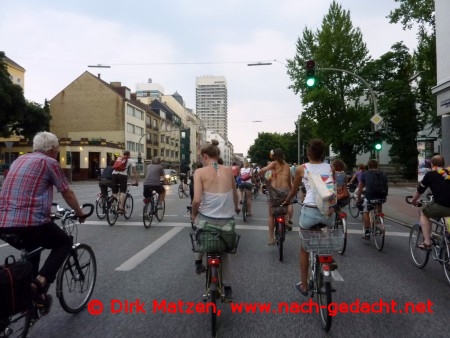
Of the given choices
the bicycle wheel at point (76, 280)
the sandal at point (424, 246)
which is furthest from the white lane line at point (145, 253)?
the sandal at point (424, 246)

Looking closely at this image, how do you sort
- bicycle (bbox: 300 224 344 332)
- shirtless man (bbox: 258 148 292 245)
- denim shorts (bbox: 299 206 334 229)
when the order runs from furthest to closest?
shirtless man (bbox: 258 148 292 245) → denim shorts (bbox: 299 206 334 229) → bicycle (bbox: 300 224 344 332)

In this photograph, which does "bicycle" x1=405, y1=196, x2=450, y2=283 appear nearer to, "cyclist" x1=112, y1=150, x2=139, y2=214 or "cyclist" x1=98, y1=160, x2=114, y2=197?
"cyclist" x1=112, y1=150, x2=139, y2=214

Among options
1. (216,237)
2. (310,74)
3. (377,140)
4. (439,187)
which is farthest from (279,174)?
(377,140)

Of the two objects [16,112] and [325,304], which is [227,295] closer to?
[325,304]

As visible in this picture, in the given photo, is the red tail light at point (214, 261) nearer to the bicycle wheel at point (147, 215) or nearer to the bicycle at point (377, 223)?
the bicycle at point (377, 223)

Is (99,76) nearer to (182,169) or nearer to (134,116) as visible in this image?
Answer: (134,116)

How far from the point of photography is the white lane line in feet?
19.8

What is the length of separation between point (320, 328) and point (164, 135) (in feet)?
263

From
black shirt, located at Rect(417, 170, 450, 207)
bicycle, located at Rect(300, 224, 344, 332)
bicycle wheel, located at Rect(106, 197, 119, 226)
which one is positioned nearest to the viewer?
bicycle, located at Rect(300, 224, 344, 332)

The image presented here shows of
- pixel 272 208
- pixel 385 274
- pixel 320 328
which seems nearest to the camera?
pixel 320 328

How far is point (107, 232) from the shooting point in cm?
932

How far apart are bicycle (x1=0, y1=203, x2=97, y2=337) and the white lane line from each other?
141cm

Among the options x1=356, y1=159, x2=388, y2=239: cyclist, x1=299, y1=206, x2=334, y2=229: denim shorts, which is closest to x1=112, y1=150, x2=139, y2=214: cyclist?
x1=356, y1=159, x2=388, y2=239: cyclist

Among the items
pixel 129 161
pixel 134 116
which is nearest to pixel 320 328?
pixel 129 161
